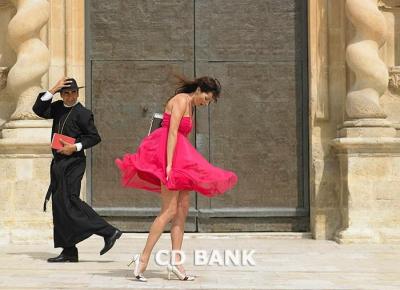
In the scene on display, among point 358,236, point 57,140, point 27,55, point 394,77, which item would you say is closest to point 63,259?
point 57,140

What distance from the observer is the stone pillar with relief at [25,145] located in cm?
961

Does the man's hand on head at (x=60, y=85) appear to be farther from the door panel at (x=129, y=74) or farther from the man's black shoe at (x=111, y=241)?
the door panel at (x=129, y=74)

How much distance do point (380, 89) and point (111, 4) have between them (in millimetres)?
3641

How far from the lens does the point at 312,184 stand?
10.3 m

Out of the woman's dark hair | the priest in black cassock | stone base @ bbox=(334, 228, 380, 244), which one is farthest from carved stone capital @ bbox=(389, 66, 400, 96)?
the priest in black cassock

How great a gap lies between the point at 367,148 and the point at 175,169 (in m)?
3.73

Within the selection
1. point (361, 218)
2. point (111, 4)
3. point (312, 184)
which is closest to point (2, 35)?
point (111, 4)

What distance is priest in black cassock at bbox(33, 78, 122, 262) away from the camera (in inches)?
309

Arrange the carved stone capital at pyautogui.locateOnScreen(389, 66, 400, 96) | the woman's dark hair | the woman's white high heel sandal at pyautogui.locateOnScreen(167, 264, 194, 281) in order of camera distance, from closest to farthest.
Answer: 1. the woman's white high heel sandal at pyautogui.locateOnScreen(167, 264, 194, 281)
2. the woman's dark hair
3. the carved stone capital at pyautogui.locateOnScreen(389, 66, 400, 96)

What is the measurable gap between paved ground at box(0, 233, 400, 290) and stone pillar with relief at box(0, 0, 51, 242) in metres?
0.35

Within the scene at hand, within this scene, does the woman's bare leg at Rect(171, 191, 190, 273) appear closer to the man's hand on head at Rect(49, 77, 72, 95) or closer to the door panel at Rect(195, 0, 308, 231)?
the man's hand on head at Rect(49, 77, 72, 95)

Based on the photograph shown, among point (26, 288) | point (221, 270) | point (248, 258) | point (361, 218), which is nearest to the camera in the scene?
point (26, 288)

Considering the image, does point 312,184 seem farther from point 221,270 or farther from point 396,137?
point 221,270

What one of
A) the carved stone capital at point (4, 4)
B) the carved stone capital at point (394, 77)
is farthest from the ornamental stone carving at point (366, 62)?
the carved stone capital at point (4, 4)
